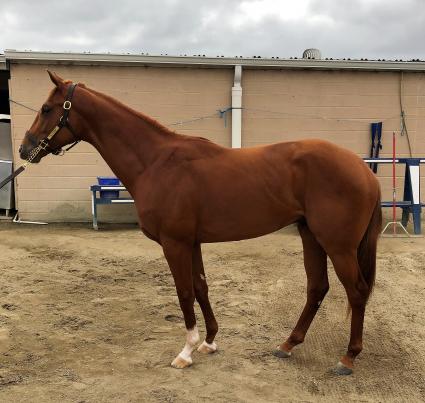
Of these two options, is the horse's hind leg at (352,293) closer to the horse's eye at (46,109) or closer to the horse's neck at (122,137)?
the horse's neck at (122,137)

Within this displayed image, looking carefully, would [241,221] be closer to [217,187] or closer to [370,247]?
[217,187]

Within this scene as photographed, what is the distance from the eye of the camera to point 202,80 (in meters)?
8.24

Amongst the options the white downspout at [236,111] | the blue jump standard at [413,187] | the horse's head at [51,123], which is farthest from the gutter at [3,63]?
the blue jump standard at [413,187]

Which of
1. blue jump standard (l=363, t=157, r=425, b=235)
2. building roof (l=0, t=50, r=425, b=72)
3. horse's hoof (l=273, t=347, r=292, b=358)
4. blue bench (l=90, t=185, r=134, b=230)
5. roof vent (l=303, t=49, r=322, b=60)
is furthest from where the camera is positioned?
roof vent (l=303, t=49, r=322, b=60)

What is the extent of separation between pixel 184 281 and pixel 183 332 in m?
0.82

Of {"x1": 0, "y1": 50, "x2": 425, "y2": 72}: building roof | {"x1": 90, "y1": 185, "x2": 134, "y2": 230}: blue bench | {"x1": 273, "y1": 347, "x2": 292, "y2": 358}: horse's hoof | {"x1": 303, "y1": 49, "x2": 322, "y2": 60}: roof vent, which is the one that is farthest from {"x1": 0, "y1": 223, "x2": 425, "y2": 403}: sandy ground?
{"x1": 303, "y1": 49, "x2": 322, "y2": 60}: roof vent

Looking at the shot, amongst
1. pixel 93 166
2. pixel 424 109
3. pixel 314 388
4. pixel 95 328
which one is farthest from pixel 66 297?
pixel 424 109

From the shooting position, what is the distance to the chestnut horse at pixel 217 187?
9.21 feet

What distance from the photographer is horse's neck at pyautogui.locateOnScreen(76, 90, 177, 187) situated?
300 centimetres

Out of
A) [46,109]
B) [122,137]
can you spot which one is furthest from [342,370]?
[46,109]

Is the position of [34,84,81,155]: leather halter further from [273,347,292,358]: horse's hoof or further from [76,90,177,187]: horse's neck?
[273,347,292,358]: horse's hoof

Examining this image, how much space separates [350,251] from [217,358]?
1.26 meters

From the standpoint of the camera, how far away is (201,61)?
26.2ft

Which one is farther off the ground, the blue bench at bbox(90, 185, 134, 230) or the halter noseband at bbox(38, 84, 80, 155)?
the halter noseband at bbox(38, 84, 80, 155)
